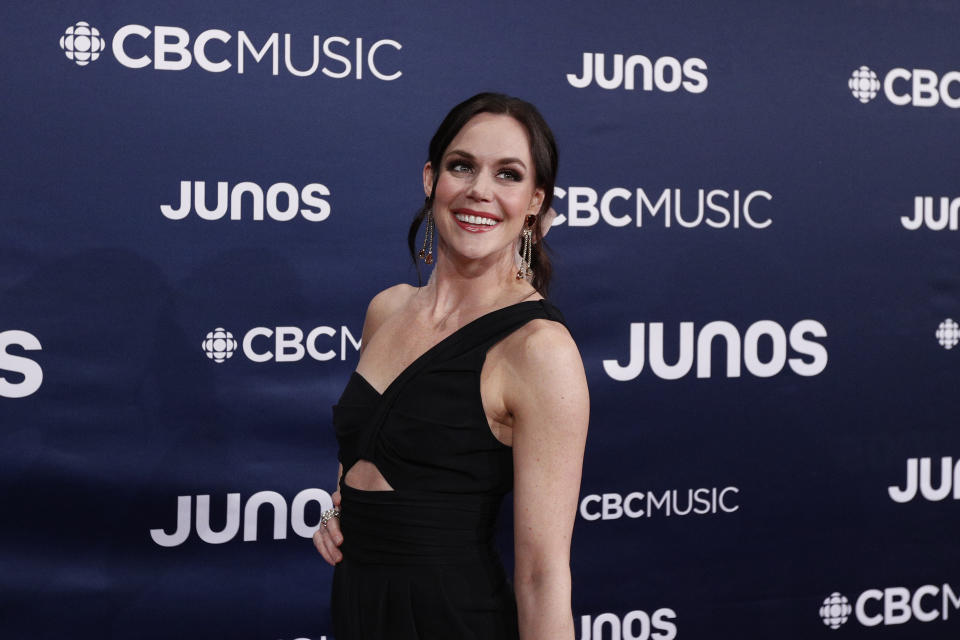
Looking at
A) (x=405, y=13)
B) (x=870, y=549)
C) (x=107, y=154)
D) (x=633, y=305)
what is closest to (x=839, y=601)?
(x=870, y=549)

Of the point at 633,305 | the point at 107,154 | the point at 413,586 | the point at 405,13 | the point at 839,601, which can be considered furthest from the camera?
the point at 839,601

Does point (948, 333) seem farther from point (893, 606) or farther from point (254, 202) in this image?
point (254, 202)

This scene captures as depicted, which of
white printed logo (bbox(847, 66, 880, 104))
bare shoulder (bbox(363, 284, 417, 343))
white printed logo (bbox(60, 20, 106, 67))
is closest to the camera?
bare shoulder (bbox(363, 284, 417, 343))

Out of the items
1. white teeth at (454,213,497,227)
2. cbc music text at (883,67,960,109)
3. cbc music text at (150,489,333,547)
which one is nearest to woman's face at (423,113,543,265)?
white teeth at (454,213,497,227)

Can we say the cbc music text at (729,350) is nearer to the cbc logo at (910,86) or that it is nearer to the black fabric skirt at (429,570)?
the cbc logo at (910,86)

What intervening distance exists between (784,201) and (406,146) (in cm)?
108

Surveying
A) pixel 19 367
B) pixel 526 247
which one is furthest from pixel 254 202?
pixel 526 247

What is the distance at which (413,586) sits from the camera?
5.22 ft

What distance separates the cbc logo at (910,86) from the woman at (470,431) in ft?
5.25

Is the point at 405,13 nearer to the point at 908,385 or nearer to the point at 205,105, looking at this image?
the point at 205,105

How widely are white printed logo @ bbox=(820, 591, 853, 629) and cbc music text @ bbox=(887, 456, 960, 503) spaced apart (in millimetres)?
329

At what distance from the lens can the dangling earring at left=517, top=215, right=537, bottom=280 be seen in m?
1.77

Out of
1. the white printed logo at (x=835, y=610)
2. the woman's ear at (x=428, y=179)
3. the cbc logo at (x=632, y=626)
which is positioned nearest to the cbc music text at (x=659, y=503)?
the cbc logo at (x=632, y=626)

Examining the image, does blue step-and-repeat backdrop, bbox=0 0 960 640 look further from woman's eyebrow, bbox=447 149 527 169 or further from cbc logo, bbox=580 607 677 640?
woman's eyebrow, bbox=447 149 527 169
